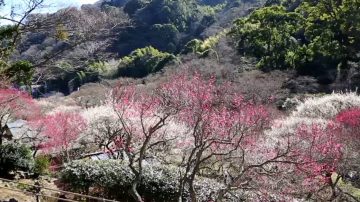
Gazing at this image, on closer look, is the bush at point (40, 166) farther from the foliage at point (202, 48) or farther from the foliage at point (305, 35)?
the foliage at point (202, 48)

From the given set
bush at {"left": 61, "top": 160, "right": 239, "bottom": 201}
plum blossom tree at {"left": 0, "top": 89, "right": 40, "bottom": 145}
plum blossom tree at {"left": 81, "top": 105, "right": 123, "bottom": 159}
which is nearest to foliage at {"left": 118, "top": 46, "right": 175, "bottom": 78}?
plum blossom tree at {"left": 0, "top": 89, "right": 40, "bottom": 145}

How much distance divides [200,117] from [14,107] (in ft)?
31.4

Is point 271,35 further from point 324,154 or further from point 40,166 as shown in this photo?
point 40,166

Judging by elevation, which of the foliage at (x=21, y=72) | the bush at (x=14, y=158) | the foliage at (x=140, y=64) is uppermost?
Answer: the foliage at (x=21, y=72)

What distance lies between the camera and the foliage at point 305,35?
2897 centimetres

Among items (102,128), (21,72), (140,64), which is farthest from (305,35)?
(21,72)

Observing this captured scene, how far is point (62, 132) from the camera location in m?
17.1

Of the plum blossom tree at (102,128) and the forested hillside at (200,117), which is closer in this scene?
the forested hillside at (200,117)

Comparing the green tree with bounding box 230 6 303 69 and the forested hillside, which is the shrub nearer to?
the forested hillside

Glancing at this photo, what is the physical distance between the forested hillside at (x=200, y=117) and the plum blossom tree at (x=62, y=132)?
0.21 ft

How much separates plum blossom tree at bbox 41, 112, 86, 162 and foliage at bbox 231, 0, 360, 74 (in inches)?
715

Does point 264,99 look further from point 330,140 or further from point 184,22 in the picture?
point 184,22

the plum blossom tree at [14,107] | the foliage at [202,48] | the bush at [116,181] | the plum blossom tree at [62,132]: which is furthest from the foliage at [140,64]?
the bush at [116,181]

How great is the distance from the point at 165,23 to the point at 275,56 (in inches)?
1328
